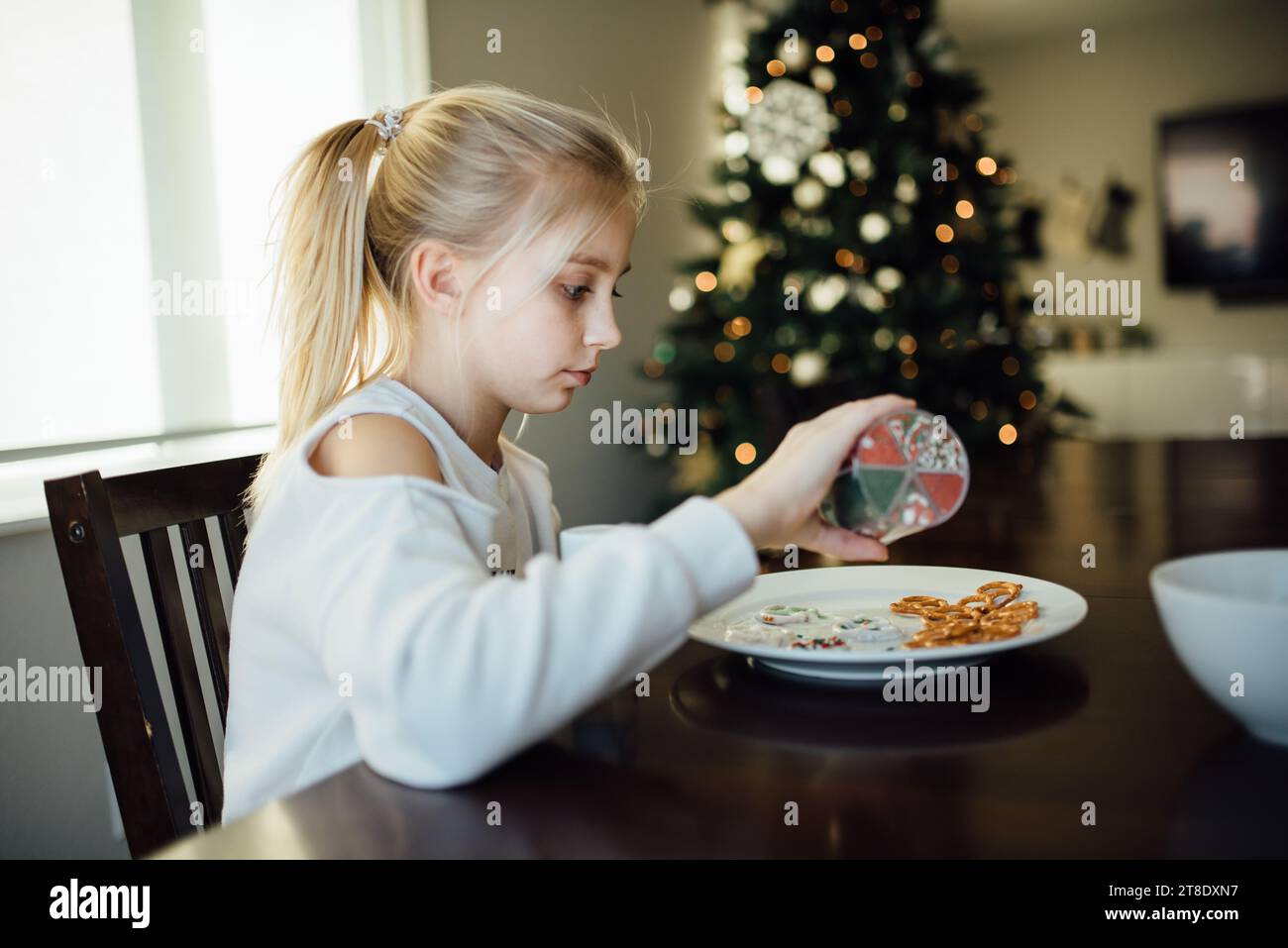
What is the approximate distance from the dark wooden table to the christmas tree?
94.1 inches

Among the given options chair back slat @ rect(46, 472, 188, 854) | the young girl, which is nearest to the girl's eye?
the young girl

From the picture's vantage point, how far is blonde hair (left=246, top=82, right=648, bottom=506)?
103cm

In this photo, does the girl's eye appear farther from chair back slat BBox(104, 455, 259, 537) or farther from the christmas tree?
the christmas tree

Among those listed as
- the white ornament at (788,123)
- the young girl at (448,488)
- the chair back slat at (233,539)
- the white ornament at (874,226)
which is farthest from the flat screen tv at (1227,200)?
the chair back slat at (233,539)

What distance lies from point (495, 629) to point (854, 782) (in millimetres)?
217

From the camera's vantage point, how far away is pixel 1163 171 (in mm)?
6281

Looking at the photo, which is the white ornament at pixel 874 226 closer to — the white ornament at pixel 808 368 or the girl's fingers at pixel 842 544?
the white ornament at pixel 808 368

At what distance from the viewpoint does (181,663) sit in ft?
2.75

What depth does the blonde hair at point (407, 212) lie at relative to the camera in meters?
1.03

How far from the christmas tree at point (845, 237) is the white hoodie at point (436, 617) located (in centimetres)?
234

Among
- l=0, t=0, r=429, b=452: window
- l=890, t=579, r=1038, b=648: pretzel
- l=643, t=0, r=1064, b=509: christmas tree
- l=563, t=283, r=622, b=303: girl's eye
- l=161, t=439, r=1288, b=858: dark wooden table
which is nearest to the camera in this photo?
l=161, t=439, r=1288, b=858: dark wooden table

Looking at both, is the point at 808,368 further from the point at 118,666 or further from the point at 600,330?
the point at 118,666
